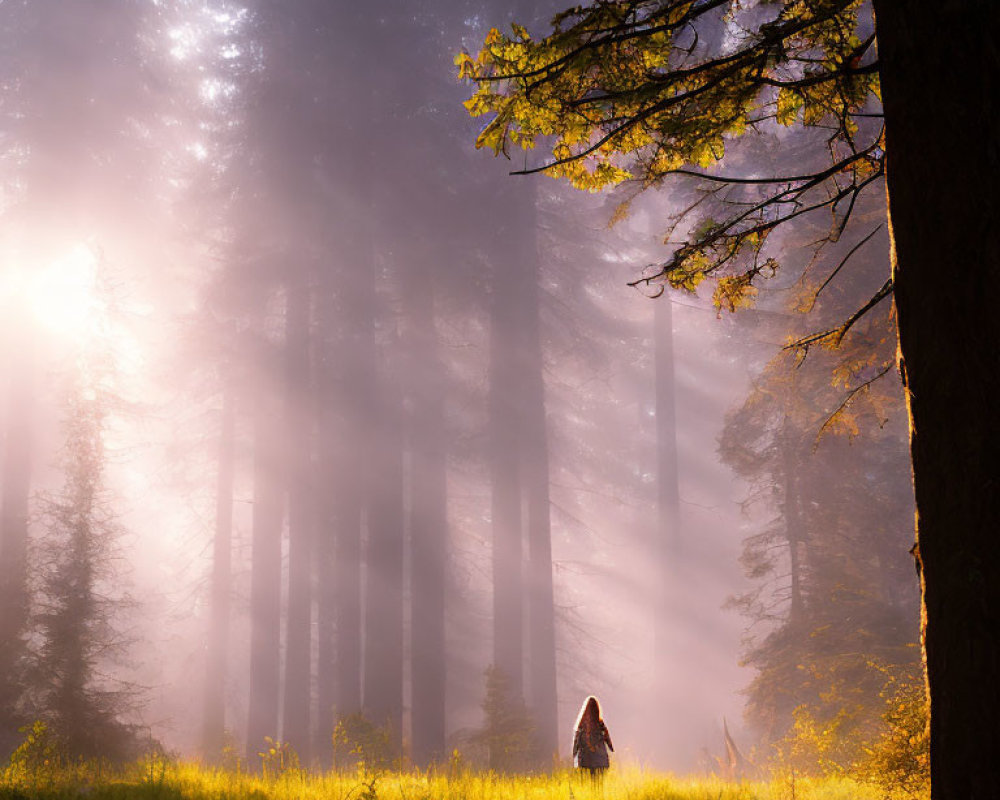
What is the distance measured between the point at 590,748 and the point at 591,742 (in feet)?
0.23

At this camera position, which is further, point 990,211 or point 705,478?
point 705,478

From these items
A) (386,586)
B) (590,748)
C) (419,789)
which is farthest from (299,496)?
(419,789)

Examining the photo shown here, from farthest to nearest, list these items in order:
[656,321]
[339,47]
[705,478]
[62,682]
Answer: [705,478] < [656,321] < [339,47] < [62,682]

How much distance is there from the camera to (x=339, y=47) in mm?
21359

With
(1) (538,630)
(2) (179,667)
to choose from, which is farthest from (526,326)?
(2) (179,667)

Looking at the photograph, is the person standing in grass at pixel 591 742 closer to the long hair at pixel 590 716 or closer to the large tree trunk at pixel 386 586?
the long hair at pixel 590 716

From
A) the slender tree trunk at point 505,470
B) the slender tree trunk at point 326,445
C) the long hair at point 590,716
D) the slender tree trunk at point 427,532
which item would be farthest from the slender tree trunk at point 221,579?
the long hair at point 590,716

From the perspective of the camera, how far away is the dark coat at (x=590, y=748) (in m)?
8.94

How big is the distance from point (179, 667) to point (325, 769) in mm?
24900

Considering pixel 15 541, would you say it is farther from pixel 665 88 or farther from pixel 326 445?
pixel 665 88

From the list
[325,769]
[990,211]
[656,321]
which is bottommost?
[325,769]

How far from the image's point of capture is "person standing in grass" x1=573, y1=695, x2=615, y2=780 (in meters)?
8.94

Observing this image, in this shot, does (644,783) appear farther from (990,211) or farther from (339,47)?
(339,47)

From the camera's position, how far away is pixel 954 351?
2.99m
